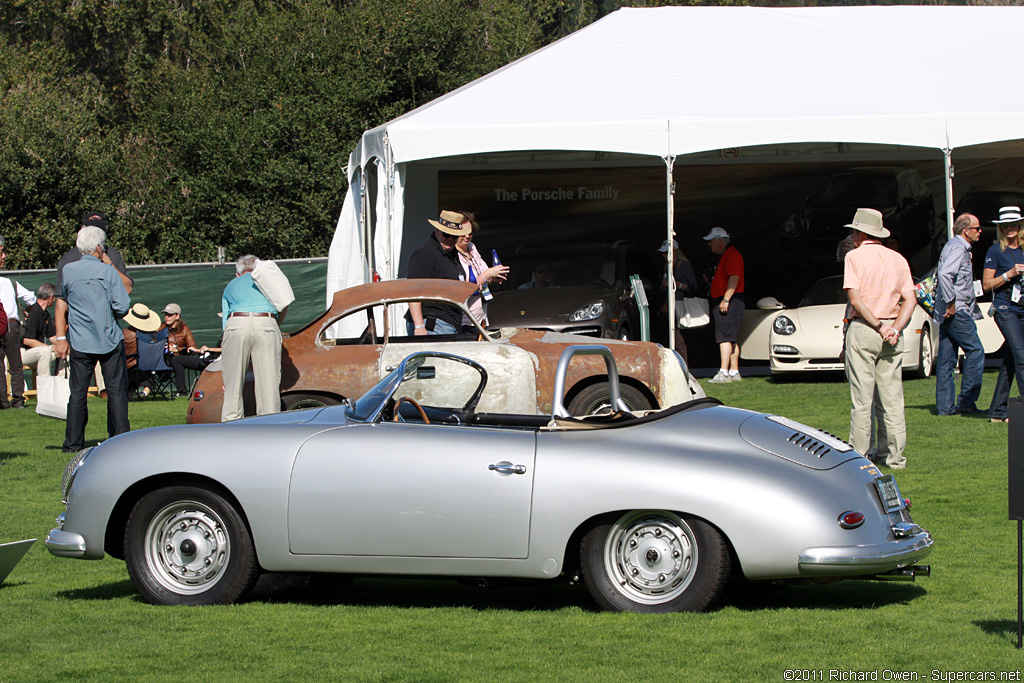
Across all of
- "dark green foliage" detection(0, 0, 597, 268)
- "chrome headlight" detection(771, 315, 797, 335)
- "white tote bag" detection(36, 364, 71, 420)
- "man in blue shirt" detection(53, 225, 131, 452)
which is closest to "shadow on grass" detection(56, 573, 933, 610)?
"man in blue shirt" detection(53, 225, 131, 452)

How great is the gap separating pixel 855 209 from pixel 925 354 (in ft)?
11.9

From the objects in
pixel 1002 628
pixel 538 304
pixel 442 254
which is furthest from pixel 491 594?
pixel 538 304

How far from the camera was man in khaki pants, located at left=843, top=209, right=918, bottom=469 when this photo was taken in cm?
900

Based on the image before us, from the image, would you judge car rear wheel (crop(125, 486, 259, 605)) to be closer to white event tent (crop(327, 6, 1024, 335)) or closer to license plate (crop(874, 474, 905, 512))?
license plate (crop(874, 474, 905, 512))

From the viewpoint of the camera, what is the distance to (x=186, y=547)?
5594mm

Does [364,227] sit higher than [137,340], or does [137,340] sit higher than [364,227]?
[364,227]

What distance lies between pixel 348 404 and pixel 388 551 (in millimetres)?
924

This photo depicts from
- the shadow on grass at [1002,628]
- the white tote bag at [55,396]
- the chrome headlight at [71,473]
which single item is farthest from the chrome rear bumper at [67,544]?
the white tote bag at [55,396]

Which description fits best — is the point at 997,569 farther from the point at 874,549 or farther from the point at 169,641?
the point at 169,641

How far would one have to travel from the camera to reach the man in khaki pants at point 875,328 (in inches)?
354

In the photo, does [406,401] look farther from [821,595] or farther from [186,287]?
[186,287]

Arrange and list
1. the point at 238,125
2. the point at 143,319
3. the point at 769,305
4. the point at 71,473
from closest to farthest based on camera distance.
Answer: the point at 71,473 → the point at 769,305 → the point at 143,319 → the point at 238,125

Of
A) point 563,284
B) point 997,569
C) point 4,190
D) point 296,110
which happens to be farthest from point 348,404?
point 296,110

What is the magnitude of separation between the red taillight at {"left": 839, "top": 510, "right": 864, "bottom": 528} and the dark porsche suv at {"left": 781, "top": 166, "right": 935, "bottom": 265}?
14049mm
